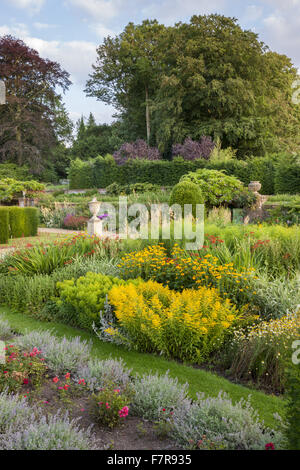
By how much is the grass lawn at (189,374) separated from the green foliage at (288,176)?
12.3 m

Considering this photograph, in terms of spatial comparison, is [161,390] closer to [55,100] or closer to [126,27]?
[55,100]

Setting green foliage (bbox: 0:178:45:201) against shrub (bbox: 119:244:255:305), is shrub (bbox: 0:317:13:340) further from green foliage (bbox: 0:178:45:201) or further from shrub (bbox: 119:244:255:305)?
green foliage (bbox: 0:178:45:201)

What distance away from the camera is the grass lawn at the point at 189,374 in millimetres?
2637

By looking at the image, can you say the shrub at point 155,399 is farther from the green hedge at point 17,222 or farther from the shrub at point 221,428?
the green hedge at point 17,222

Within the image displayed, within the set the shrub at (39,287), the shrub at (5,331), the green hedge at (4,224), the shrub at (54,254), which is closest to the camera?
the shrub at (5,331)

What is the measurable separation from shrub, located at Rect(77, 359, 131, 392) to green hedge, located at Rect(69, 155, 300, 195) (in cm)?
1310

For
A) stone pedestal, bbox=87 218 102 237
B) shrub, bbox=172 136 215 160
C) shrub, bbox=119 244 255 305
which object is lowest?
shrub, bbox=119 244 255 305

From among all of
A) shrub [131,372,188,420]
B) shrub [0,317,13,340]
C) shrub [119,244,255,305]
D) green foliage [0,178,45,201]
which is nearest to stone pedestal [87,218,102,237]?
shrub [119,244,255,305]

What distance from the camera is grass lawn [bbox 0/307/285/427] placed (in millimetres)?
2637

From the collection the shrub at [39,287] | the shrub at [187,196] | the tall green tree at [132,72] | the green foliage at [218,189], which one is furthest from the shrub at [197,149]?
the shrub at [39,287]

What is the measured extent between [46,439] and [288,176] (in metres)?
14.2

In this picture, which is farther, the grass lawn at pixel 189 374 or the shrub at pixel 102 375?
the shrub at pixel 102 375
